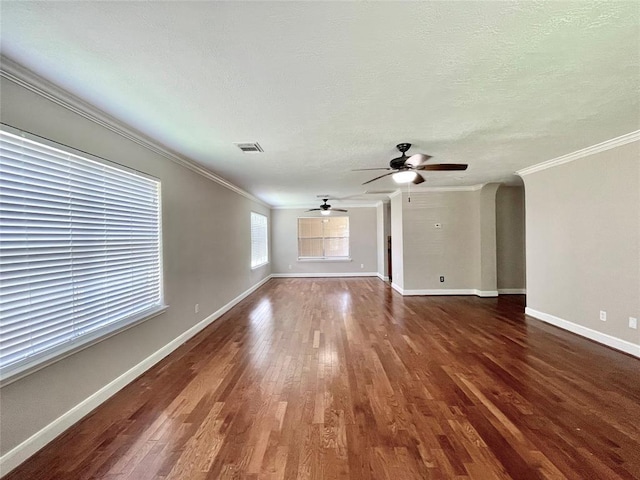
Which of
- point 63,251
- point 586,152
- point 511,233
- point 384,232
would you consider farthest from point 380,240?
point 63,251

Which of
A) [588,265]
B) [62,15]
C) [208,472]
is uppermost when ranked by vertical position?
[62,15]

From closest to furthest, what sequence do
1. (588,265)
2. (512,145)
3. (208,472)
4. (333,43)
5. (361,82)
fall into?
(333,43) → (208,472) → (361,82) → (512,145) → (588,265)

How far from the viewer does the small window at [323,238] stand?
984 cm

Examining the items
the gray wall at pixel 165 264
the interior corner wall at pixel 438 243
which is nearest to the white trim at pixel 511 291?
the interior corner wall at pixel 438 243

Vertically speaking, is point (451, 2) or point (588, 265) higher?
point (451, 2)

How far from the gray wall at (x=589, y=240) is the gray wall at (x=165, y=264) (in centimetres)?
526

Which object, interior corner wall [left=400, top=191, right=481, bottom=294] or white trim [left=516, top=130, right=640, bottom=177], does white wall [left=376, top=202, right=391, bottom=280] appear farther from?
white trim [left=516, top=130, right=640, bottom=177]

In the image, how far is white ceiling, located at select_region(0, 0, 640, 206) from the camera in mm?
1389

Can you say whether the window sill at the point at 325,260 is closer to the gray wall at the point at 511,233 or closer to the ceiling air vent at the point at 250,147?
the gray wall at the point at 511,233

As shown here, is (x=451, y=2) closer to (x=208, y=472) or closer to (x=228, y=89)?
(x=228, y=89)

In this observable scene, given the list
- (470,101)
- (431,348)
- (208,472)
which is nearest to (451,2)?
(470,101)

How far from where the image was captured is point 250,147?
11.0 feet

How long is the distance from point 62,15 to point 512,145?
4.10 m

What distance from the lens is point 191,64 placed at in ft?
5.74
